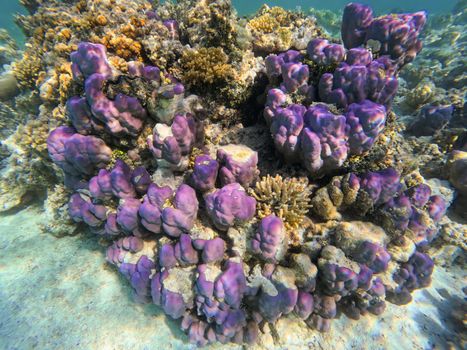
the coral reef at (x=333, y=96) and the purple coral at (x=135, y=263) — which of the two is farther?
the purple coral at (x=135, y=263)

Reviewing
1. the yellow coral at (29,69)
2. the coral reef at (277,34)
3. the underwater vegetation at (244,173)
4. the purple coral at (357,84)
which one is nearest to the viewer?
the underwater vegetation at (244,173)

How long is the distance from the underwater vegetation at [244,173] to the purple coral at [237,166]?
2cm

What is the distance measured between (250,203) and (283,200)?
48 centimetres

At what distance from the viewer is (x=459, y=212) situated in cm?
454

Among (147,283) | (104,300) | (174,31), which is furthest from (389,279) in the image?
(174,31)

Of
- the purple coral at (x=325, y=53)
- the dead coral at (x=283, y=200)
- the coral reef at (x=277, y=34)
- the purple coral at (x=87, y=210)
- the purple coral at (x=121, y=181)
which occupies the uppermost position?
the coral reef at (x=277, y=34)

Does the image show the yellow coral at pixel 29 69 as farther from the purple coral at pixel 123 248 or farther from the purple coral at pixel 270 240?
the purple coral at pixel 270 240

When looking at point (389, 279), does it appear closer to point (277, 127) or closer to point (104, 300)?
point (277, 127)

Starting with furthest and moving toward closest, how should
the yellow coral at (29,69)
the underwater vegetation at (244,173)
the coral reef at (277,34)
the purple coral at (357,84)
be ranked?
the yellow coral at (29,69) < the coral reef at (277,34) < the purple coral at (357,84) < the underwater vegetation at (244,173)

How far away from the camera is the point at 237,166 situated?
125 inches

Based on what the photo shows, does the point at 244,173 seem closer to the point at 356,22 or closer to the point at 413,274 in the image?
the point at 413,274

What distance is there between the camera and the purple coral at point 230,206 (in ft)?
9.65

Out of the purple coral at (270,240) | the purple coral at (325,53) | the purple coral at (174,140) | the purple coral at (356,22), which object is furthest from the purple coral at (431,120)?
the purple coral at (174,140)

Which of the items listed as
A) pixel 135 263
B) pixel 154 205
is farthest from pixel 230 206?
pixel 135 263
